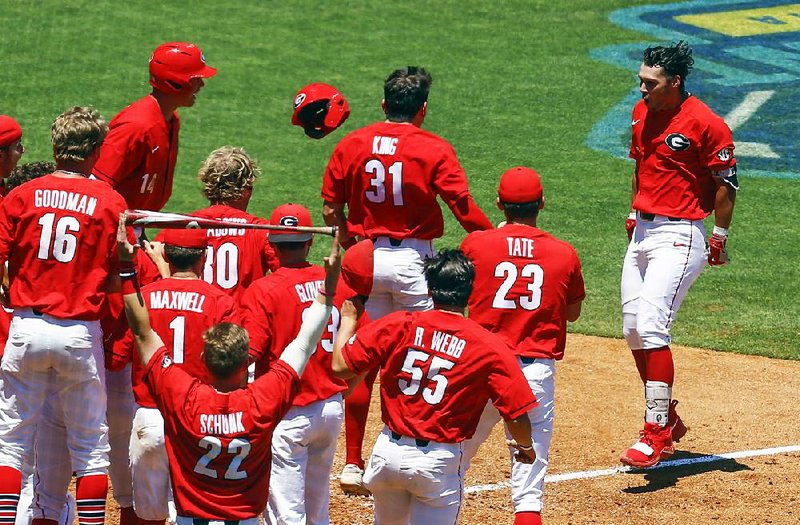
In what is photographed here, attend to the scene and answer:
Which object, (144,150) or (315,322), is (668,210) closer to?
(144,150)

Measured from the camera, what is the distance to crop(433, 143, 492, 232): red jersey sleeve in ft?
22.7

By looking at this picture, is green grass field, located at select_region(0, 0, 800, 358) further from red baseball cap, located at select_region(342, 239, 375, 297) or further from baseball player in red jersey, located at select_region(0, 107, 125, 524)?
baseball player in red jersey, located at select_region(0, 107, 125, 524)

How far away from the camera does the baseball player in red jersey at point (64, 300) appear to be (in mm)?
5691

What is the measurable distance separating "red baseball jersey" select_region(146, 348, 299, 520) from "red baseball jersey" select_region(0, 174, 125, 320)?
93 cm

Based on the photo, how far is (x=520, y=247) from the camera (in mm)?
6352

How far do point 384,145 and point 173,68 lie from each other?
1.24 meters

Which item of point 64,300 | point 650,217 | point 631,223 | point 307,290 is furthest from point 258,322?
point 631,223

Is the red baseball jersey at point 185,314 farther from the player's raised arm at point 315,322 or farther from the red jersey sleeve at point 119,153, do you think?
the red jersey sleeve at point 119,153

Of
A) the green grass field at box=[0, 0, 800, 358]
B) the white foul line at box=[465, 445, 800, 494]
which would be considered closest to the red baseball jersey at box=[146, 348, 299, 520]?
the white foul line at box=[465, 445, 800, 494]

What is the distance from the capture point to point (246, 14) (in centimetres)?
1823

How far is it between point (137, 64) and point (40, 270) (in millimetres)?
11107

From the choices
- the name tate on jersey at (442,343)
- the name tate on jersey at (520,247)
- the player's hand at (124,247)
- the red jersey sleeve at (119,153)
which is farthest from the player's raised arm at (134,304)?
the name tate on jersey at (520,247)

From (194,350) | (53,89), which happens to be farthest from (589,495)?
(53,89)

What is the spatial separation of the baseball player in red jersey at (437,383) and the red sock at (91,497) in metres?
1.31
